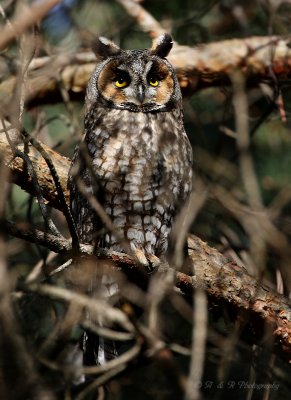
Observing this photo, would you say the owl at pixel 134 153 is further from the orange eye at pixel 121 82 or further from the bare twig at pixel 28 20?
the bare twig at pixel 28 20

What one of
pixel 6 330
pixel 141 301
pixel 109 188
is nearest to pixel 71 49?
pixel 109 188

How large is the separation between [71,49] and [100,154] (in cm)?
117

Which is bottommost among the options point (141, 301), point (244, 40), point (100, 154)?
point (141, 301)

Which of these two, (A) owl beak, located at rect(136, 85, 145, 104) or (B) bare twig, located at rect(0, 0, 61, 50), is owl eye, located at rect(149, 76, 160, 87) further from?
(B) bare twig, located at rect(0, 0, 61, 50)

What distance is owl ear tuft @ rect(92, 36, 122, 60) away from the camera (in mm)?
3567

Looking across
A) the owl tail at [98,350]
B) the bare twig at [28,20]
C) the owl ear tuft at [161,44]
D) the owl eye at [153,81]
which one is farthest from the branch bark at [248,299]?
the bare twig at [28,20]

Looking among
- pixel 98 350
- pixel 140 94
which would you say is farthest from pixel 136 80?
pixel 98 350

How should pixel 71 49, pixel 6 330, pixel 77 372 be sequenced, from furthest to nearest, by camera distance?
pixel 71 49, pixel 77 372, pixel 6 330

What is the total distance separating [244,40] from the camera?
448 centimetres

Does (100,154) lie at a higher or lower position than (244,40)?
lower

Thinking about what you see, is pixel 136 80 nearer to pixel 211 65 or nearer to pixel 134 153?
pixel 134 153

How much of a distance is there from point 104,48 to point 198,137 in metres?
1.20

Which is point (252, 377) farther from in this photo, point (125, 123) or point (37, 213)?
point (37, 213)

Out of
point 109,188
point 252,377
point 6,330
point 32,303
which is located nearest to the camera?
point 6,330
